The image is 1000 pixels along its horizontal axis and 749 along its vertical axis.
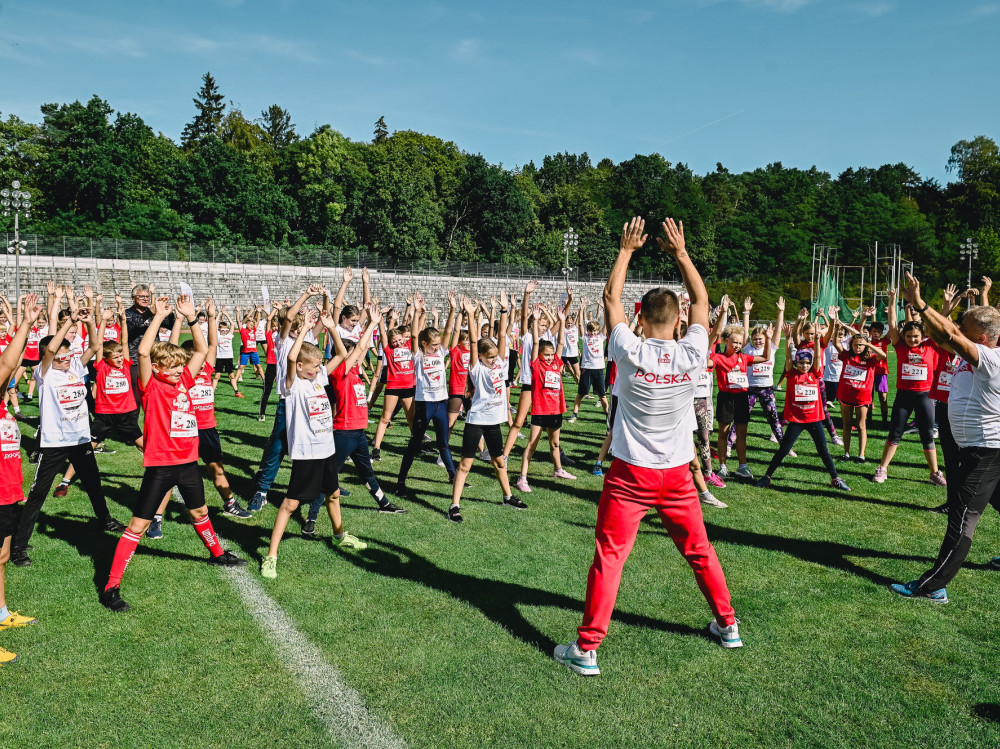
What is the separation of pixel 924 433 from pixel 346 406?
763cm

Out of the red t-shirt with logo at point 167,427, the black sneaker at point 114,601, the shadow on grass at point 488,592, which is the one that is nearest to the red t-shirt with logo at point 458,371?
the shadow on grass at point 488,592

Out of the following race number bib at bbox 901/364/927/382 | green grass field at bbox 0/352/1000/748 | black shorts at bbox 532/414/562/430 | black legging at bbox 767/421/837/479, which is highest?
race number bib at bbox 901/364/927/382

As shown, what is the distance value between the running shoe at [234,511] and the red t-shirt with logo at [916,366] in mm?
8270

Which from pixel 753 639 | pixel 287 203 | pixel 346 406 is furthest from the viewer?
pixel 287 203

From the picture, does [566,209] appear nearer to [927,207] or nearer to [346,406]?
[927,207]

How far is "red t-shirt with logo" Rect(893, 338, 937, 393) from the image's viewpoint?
9.12 metres

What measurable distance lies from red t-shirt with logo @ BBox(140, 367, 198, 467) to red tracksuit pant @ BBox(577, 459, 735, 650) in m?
3.45

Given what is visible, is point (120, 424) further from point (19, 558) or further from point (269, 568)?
point (269, 568)

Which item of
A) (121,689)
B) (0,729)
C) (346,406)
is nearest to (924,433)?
(346,406)

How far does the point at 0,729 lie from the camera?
12.3ft

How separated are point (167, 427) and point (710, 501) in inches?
232

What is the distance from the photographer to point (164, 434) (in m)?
5.53

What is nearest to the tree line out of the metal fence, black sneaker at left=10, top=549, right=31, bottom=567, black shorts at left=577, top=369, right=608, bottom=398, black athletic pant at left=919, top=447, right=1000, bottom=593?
the metal fence

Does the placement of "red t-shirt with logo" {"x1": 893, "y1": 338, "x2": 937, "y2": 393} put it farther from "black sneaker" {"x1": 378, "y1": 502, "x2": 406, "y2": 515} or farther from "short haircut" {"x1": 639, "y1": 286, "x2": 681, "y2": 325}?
"black sneaker" {"x1": 378, "y1": 502, "x2": 406, "y2": 515}
